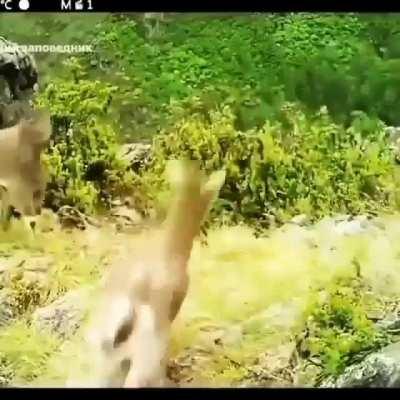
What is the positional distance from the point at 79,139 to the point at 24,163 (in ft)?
0.23

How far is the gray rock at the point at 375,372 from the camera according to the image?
4.25 ft

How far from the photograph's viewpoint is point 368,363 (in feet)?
4.25

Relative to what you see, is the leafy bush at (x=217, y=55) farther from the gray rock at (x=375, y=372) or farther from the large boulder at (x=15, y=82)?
the gray rock at (x=375, y=372)

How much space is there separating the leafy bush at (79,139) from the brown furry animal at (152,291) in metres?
0.09

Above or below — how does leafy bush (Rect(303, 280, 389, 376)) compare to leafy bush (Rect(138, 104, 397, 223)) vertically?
below

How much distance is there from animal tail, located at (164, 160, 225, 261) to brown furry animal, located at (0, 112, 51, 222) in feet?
0.51

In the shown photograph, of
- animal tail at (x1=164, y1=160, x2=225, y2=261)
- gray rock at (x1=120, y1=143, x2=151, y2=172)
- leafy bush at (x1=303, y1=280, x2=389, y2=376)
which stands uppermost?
gray rock at (x1=120, y1=143, x2=151, y2=172)

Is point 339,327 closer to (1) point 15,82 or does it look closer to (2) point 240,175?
(2) point 240,175

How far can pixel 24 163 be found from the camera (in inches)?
50.5

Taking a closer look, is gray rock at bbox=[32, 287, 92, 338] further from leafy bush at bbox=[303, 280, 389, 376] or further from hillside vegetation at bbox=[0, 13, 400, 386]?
leafy bush at bbox=[303, 280, 389, 376]

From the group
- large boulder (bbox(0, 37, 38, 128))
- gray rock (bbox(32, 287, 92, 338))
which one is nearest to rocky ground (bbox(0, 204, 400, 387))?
gray rock (bbox(32, 287, 92, 338))

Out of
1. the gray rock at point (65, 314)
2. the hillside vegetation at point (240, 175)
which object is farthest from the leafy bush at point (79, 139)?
the gray rock at point (65, 314)

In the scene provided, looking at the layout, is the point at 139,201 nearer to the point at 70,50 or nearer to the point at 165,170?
the point at 165,170

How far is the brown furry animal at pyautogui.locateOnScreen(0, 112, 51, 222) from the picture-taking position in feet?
4.20
